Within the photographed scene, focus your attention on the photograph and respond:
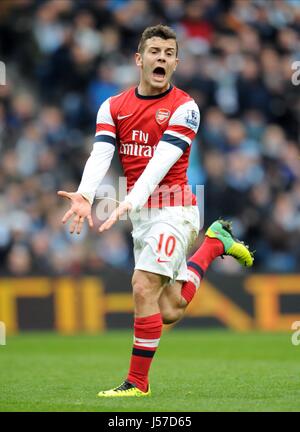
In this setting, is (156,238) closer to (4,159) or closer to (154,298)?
(154,298)

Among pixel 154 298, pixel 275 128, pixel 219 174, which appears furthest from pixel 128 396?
pixel 275 128

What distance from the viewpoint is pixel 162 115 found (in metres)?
7.75

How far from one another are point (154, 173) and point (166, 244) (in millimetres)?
532

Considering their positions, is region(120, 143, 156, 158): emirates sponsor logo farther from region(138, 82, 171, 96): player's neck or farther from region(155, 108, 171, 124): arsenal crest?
region(138, 82, 171, 96): player's neck

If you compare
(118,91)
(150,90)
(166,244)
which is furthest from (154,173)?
(118,91)

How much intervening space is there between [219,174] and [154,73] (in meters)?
8.37

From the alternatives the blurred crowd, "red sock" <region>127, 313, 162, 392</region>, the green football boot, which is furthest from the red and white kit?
the blurred crowd

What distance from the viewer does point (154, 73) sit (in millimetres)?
7723

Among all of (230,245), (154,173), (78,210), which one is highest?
(154,173)

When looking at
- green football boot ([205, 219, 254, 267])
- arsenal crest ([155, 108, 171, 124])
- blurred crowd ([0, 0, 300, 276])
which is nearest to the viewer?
arsenal crest ([155, 108, 171, 124])

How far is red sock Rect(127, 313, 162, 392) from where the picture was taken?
24.5ft

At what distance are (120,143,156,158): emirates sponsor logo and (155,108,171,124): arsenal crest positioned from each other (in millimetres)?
211

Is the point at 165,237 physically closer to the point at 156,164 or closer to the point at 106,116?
the point at 156,164
